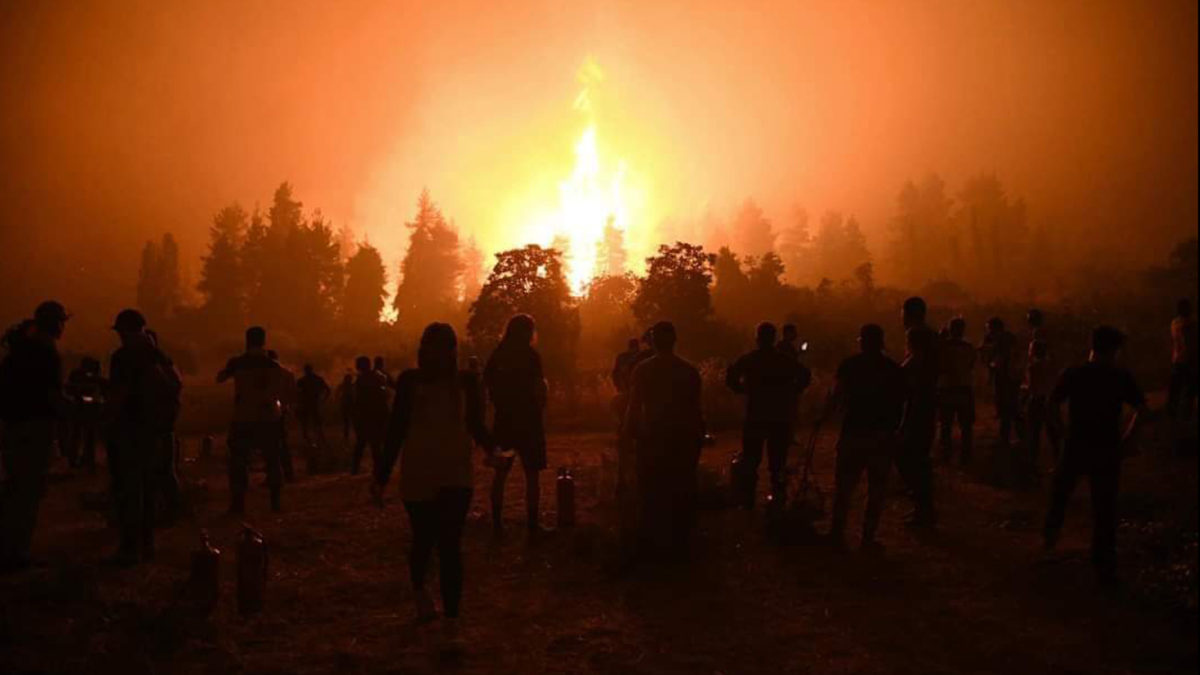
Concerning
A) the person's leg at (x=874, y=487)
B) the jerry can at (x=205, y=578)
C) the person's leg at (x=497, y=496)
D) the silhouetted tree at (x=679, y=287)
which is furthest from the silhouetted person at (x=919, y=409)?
the silhouetted tree at (x=679, y=287)

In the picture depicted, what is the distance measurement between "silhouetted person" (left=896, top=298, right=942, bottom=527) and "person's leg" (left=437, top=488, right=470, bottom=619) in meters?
5.64

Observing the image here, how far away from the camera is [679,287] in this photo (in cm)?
4484

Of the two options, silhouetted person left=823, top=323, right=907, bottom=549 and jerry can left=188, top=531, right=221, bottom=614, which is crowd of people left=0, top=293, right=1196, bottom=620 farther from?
jerry can left=188, top=531, right=221, bottom=614

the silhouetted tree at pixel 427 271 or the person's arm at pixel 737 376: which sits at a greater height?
the silhouetted tree at pixel 427 271

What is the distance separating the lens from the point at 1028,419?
13836 millimetres

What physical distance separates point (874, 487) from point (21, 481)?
933cm

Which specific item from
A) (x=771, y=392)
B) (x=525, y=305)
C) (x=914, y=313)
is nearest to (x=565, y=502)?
(x=771, y=392)

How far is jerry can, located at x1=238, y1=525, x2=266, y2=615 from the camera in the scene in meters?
7.38

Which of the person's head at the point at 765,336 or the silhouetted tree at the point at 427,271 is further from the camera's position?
the silhouetted tree at the point at 427,271

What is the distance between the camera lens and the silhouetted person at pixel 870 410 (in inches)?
339

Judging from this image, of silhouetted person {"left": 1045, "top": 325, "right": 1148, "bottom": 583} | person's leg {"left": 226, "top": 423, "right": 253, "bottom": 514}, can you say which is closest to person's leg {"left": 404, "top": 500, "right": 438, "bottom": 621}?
person's leg {"left": 226, "top": 423, "right": 253, "bottom": 514}

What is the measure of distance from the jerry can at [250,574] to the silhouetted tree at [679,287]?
38075mm

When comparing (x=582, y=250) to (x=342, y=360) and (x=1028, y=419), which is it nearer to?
(x=342, y=360)

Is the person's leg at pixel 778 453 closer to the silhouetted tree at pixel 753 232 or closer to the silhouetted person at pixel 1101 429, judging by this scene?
the silhouetted person at pixel 1101 429
